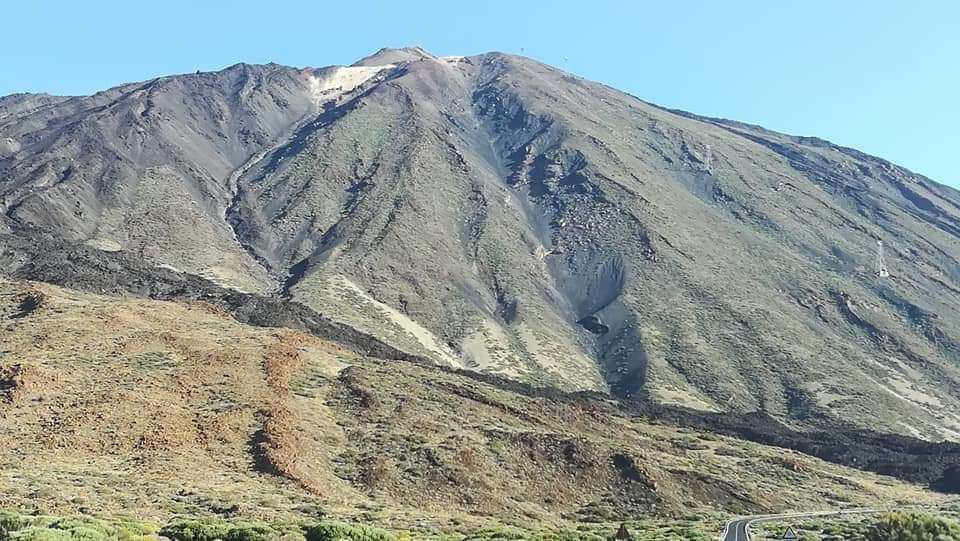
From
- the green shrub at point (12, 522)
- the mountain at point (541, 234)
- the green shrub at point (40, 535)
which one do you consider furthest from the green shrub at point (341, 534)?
the mountain at point (541, 234)

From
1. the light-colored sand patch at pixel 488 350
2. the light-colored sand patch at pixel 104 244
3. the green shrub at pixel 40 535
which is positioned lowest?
the light-colored sand patch at pixel 488 350

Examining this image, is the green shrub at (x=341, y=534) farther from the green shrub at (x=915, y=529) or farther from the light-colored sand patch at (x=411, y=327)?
the light-colored sand patch at (x=411, y=327)

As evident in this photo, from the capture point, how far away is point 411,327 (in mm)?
91062

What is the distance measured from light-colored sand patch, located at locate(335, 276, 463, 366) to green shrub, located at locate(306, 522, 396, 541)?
205 ft

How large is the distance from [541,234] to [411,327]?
43.3m

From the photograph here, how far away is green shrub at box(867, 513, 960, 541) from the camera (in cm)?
→ 2365

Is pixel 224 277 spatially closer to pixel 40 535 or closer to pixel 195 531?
pixel 195 531

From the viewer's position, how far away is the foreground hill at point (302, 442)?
30.0 m

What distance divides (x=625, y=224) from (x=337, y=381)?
8273cm

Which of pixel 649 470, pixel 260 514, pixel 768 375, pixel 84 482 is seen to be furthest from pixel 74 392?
pixel 768 375

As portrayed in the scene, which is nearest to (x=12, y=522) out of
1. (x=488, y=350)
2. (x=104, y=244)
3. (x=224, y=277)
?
(x=488, y=350)

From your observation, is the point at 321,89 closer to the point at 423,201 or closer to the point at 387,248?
the point at 423,201

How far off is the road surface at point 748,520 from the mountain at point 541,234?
126 feet

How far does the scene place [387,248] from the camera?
354 feet
